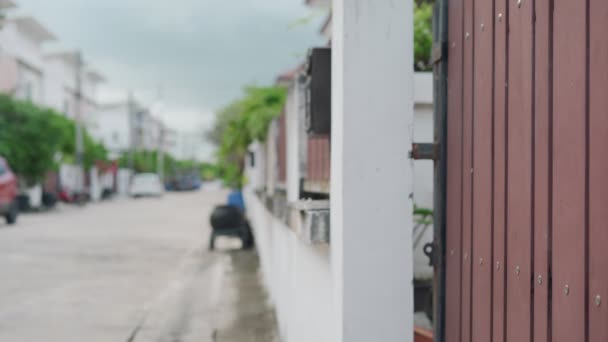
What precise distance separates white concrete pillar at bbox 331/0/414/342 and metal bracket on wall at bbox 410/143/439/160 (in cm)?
4

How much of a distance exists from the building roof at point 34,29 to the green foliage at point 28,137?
11737mm

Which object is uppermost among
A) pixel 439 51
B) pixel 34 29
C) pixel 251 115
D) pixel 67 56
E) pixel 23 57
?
pixel 34 29

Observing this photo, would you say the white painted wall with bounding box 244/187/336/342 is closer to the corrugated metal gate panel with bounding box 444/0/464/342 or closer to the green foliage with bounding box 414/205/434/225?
the corrugated metal gate panel with bounding box 444/0/464/342

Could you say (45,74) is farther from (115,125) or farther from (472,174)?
(472,174)

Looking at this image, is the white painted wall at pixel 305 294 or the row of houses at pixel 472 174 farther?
the white painted wall at pixel 305 294

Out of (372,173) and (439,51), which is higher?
(439,51)

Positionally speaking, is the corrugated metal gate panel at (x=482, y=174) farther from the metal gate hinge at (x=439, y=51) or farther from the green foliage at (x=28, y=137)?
the green foliage at (x=28, y=137)

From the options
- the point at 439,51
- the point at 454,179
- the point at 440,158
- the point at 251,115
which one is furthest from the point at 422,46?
the point at 454,179

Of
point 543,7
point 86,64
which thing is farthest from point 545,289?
point 86,64

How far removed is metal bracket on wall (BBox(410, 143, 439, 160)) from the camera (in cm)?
245

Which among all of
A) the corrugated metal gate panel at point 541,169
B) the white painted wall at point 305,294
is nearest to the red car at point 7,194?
the white painted wall at point 305,294

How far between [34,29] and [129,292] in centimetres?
3565

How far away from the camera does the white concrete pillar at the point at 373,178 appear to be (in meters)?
2.36

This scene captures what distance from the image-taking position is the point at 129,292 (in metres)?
7.96
